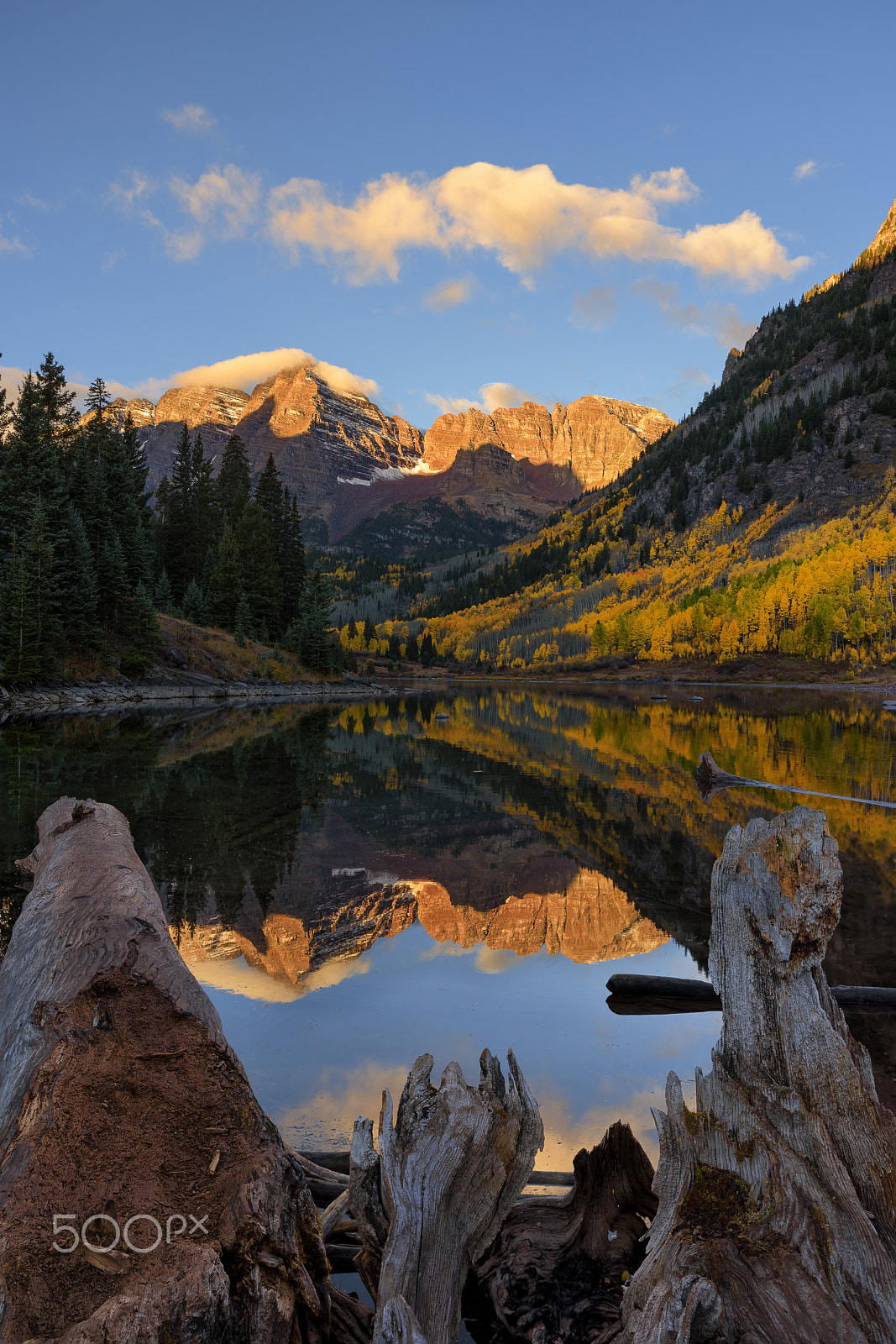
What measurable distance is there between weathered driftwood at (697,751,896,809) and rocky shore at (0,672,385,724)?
31.7 meters

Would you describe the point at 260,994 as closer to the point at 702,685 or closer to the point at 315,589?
the point at 315,589

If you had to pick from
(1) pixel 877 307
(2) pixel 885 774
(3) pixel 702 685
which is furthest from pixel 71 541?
(1) pixel 877 307

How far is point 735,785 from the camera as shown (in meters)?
20.1

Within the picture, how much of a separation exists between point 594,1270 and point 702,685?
11011 cm

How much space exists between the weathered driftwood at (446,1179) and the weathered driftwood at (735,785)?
16.0 m

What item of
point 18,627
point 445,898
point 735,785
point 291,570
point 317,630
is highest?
point 291,570

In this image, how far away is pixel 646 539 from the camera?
636 ft

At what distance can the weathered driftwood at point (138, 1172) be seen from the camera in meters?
2.43

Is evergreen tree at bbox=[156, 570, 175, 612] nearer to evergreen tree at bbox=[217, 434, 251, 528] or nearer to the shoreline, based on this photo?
the shoreline

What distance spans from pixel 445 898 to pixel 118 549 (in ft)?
159

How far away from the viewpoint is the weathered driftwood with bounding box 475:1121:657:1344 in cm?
313

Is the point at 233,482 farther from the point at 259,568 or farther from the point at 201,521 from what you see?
the point at 259,568

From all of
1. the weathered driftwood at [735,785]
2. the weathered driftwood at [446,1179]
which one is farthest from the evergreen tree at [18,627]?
the weathered driftwood at [446,1179]

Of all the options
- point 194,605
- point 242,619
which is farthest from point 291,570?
point 242,619
